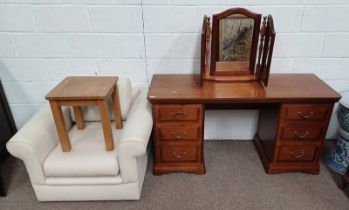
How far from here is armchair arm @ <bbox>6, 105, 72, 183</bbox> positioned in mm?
1478

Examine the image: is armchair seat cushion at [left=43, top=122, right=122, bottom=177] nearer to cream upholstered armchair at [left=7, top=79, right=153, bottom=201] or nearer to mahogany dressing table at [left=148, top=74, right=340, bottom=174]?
cream upholstered armchair at [left=7, top=79, right=153, bottom=201]

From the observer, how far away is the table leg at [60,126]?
1.52 meters

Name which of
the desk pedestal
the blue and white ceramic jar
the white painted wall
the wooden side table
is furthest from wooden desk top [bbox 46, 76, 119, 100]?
the blue and white ceramic jar

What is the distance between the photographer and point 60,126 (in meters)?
1.57

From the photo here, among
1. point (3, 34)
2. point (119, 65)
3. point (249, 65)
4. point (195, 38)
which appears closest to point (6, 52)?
point (3, 34)

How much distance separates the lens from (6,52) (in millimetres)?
1951

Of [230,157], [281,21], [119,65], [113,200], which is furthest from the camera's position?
[230,157]

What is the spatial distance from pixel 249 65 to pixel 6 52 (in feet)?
6.05

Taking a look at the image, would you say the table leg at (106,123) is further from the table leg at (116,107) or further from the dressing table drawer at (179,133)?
the dressing table drawer at (179,133)

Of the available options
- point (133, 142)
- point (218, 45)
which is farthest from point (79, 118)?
point (218, 45)

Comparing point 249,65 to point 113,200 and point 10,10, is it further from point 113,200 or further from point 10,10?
point 10,10

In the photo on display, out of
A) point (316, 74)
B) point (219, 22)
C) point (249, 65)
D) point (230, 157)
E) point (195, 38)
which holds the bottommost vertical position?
point (230, 157)

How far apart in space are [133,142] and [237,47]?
1.00 m

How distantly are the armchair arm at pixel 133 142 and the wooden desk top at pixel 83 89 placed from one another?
0.81 ft
